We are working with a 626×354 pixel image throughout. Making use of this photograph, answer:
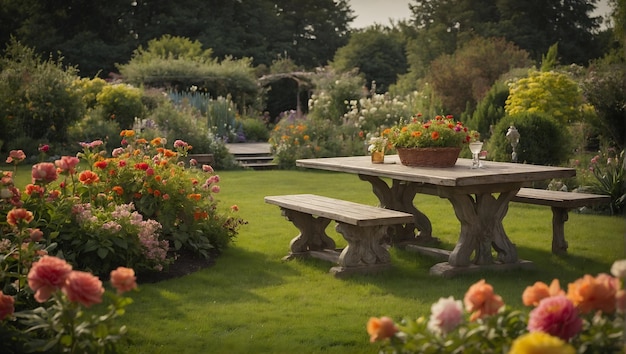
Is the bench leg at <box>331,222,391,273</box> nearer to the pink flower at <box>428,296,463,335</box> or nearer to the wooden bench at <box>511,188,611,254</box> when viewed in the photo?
the wooden bench at <box>511,188,611,254</box>

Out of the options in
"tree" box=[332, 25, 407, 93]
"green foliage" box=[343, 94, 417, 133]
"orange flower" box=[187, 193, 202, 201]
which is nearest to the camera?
"orange flower" box=[187, 193, 202, 201]

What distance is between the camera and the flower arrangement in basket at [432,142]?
6.59 metres

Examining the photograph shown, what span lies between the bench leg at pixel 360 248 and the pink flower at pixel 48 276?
11.7 ft

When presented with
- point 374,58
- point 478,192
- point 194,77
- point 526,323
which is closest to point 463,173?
point 478,192

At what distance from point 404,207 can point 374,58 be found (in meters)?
24.8

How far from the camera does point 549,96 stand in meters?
15.3

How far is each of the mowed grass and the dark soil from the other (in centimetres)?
10

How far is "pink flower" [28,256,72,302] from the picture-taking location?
9.14 feet

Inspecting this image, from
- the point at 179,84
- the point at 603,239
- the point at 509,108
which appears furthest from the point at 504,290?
the point at 179,84

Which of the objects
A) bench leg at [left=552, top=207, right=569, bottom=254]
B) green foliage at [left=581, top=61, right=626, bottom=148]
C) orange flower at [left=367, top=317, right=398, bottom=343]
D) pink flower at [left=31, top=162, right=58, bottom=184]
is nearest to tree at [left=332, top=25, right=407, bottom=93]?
green foliage at [left=581, top=61, right=626, bottom=148]

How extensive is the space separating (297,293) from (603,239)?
335 cm

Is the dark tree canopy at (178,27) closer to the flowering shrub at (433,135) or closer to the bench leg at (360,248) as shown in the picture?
the flowering shrub at (433,135)

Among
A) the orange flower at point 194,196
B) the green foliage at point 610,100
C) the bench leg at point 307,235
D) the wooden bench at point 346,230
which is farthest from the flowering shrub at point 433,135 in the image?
the green foliage at point 610,100

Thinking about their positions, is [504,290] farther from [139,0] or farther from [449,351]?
[139,0]
